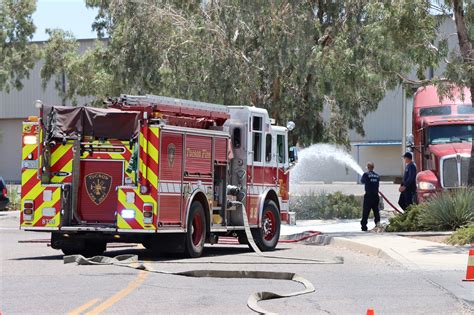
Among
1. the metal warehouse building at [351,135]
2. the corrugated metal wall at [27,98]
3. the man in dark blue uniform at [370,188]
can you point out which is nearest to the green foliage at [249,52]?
the man in dark blue uniform at [370,188]

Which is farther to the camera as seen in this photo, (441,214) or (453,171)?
(453,171)

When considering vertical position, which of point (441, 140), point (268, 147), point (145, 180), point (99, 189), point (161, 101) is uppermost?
point (441, 140)

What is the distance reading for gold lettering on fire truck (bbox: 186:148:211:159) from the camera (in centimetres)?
1825

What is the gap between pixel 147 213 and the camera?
1712 cm

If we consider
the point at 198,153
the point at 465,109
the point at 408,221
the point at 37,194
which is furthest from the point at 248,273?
the point at 465,109

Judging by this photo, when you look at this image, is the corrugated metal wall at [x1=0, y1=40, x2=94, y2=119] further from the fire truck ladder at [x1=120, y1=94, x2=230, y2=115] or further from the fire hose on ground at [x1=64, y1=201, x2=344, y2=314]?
the fire hose on ground at [x1=64, y1=201, x2=344, y2=314]

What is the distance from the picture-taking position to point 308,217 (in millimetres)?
33688

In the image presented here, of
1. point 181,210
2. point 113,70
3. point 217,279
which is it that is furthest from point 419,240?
point 113,70

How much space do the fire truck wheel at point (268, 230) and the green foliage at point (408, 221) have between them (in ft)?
12.9

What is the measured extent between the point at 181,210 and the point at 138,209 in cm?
97

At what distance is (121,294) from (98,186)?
5.66 metres

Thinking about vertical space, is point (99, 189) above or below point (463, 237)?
above

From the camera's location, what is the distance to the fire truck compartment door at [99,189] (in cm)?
1773

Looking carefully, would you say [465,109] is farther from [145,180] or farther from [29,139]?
[29,139]
